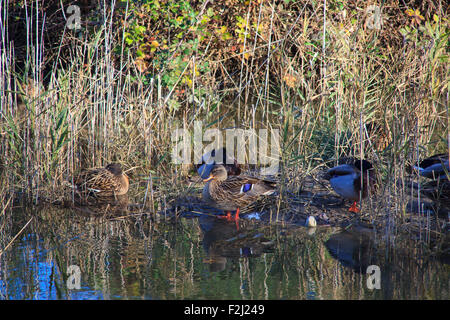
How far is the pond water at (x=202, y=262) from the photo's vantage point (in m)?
3.66

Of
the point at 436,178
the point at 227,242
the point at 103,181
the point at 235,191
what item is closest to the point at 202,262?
the point at 227,242

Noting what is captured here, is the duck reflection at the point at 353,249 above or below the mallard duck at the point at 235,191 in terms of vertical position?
below

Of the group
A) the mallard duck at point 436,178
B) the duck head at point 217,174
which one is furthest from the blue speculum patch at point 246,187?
the mallard duck at point 436,178

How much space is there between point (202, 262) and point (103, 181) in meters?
2.11

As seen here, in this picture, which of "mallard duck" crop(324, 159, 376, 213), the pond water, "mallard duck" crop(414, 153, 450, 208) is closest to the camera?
the pond water

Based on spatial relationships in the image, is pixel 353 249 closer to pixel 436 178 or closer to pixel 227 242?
pixel 227 242

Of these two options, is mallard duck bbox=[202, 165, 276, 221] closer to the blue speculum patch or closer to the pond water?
the blue speculum patch

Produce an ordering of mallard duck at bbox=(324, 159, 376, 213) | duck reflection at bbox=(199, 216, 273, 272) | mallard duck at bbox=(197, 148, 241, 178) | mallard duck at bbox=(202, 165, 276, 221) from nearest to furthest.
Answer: duck reflection at bbox=(199, 216, 273, 272), mallard duck at bbox=(324, 159, 376, 213), mallard duck at bbox=(202, 165, 276, 221), mallard duck at bbox=(197, 148, 241, 178)

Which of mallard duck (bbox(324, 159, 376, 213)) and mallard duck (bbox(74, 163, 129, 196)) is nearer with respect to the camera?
mallard duck (bbox(324, 159, 376, 213))

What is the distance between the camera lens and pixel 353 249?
4.46 metres

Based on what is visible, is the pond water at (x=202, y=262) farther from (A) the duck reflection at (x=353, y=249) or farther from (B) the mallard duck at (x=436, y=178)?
(B) the mallard duck at (x=436, y=178)

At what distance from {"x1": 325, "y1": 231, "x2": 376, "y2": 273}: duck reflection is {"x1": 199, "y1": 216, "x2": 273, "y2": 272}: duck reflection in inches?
20.9

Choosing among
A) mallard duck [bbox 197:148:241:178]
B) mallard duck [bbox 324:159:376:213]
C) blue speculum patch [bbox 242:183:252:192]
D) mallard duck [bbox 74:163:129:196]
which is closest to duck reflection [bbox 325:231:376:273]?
mallard duck [bbox 324:159:376:213]

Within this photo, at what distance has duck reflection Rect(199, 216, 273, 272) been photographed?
4.34 m
